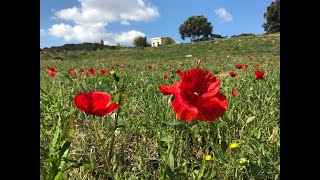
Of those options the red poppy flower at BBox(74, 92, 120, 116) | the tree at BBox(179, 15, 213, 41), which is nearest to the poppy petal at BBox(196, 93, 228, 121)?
the red poppy flower at BBox(74, 92, 120, 116)

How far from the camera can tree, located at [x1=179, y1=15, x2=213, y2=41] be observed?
7369cm

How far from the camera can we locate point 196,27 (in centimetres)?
7419

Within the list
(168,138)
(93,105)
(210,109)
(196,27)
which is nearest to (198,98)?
(210,109)

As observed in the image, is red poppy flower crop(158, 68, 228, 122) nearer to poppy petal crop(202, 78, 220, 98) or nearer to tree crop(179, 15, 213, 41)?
poppy petal crop(202, 78, 220, 98)

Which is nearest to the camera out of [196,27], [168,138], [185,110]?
[185,110]

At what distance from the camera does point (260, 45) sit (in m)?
27.2

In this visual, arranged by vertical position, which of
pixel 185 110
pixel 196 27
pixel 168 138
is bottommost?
pixel 168 138

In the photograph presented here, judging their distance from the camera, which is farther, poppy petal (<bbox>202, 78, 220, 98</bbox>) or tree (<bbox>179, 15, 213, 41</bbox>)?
tree (<bbox>179, 15, 213, 41</bbox>)

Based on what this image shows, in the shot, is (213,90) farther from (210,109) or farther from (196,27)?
(196,27)

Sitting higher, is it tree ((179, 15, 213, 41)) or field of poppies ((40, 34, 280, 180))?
tree ((179, 15, 213, 41))

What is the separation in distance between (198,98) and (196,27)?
245 feet

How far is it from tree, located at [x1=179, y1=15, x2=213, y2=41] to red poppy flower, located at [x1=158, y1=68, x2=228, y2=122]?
73.7 metres
